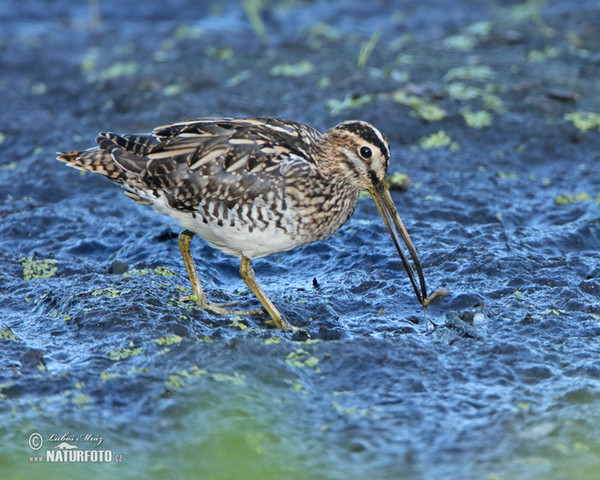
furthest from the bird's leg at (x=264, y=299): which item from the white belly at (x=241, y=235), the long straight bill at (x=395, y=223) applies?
the long straight bill at (x=395, y=223)

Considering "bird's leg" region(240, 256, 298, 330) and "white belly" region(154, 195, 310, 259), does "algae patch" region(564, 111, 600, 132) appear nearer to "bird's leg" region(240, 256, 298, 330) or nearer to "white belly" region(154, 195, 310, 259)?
"white belly" region(154, 195, 310, 259)

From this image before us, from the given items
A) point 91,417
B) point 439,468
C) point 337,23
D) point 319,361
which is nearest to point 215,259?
point 319,361

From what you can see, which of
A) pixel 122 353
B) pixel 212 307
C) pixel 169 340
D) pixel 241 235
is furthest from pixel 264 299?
pixel 122 353

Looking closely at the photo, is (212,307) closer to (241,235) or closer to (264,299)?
(264,299)

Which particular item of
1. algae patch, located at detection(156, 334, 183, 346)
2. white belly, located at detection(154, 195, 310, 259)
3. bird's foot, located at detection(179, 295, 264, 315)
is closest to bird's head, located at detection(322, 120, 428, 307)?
white belly, located at detection(154, 195, 310, 259)

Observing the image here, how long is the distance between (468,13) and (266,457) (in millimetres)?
10061

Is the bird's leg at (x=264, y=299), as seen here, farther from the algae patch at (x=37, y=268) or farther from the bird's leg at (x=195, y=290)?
the algae patch at (x=37, y=268)

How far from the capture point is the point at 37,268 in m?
7.32

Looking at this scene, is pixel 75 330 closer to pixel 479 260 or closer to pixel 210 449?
pixel 210 449

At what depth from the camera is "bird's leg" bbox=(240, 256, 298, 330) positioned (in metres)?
6.43

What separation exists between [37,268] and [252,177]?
7.68 feet

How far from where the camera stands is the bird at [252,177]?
616 cm
